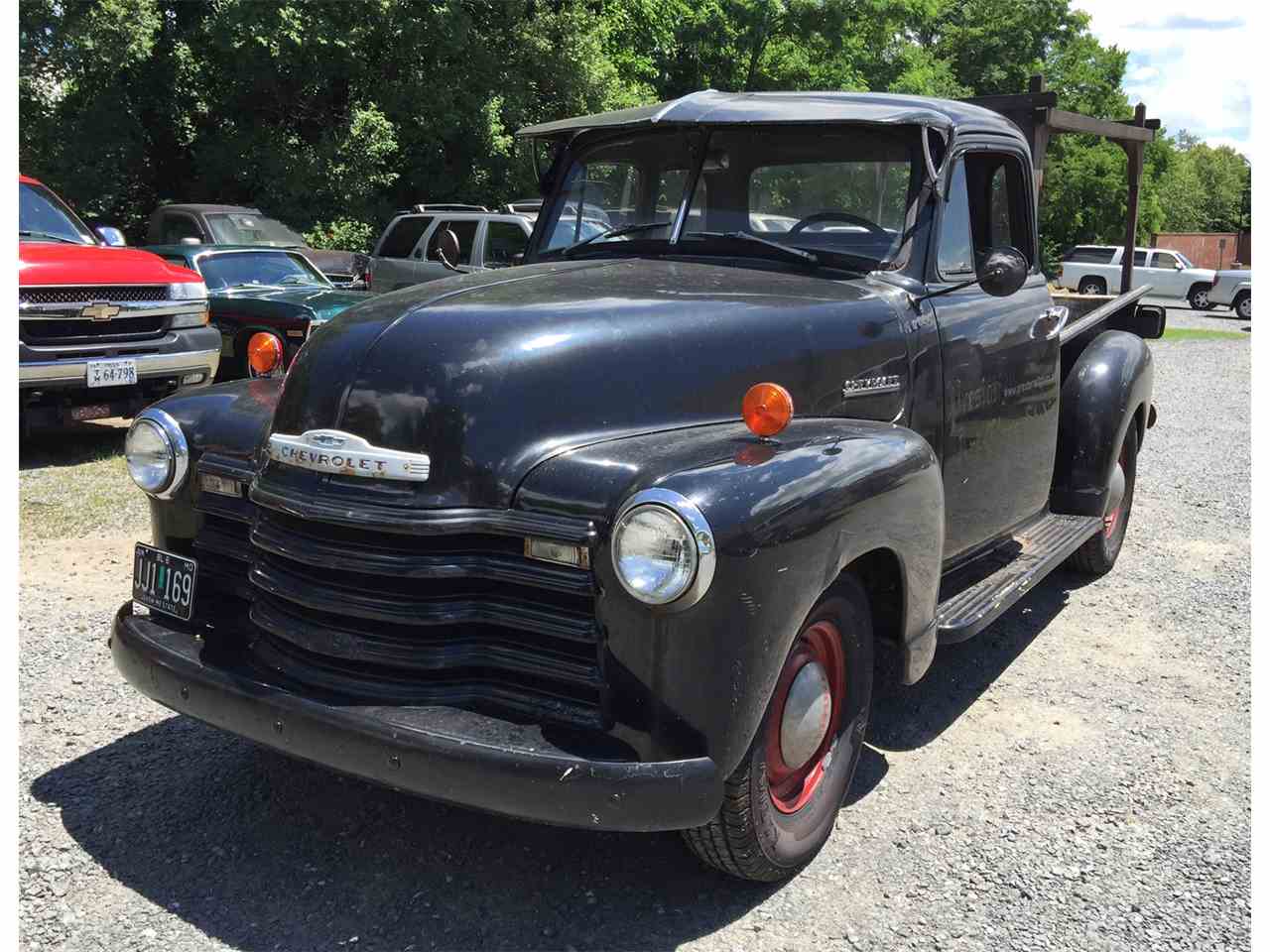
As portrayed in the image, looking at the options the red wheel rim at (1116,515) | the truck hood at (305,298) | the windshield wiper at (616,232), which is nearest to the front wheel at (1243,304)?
the truck hood at (305,298)

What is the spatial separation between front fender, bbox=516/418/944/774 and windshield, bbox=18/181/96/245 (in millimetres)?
7667

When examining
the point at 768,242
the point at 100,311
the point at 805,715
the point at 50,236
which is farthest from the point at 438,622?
the point at 50,236

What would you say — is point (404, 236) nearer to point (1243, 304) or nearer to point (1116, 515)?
point (1116, 515)

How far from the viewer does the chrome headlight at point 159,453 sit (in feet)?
11.8

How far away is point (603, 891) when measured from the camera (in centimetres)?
314

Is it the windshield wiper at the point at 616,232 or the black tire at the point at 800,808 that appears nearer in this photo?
the black tire at the point at 800,808

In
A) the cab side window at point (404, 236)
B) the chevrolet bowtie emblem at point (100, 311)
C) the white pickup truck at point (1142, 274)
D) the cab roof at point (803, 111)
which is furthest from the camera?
the white pickup truck at point (1142, 274)

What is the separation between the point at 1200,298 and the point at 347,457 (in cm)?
3328

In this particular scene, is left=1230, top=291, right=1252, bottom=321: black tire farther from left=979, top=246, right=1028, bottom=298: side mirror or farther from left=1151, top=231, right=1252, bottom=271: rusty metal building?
left=979, top=246, right=1028, bottom=298: side mirror

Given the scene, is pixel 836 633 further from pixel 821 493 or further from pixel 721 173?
pixel 721 173

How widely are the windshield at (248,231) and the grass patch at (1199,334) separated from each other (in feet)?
53.4

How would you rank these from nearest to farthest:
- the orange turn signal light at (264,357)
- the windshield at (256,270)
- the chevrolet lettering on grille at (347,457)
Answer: the chevrolet lettering on grille at (347,457) < the orange turn signal light at (264,357) < the windshield at (256,270)

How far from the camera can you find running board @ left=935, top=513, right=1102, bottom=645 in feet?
13.0

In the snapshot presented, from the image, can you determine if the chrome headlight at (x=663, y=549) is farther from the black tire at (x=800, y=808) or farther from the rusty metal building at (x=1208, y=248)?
the rusty metal building at (x=1208, y=248)
